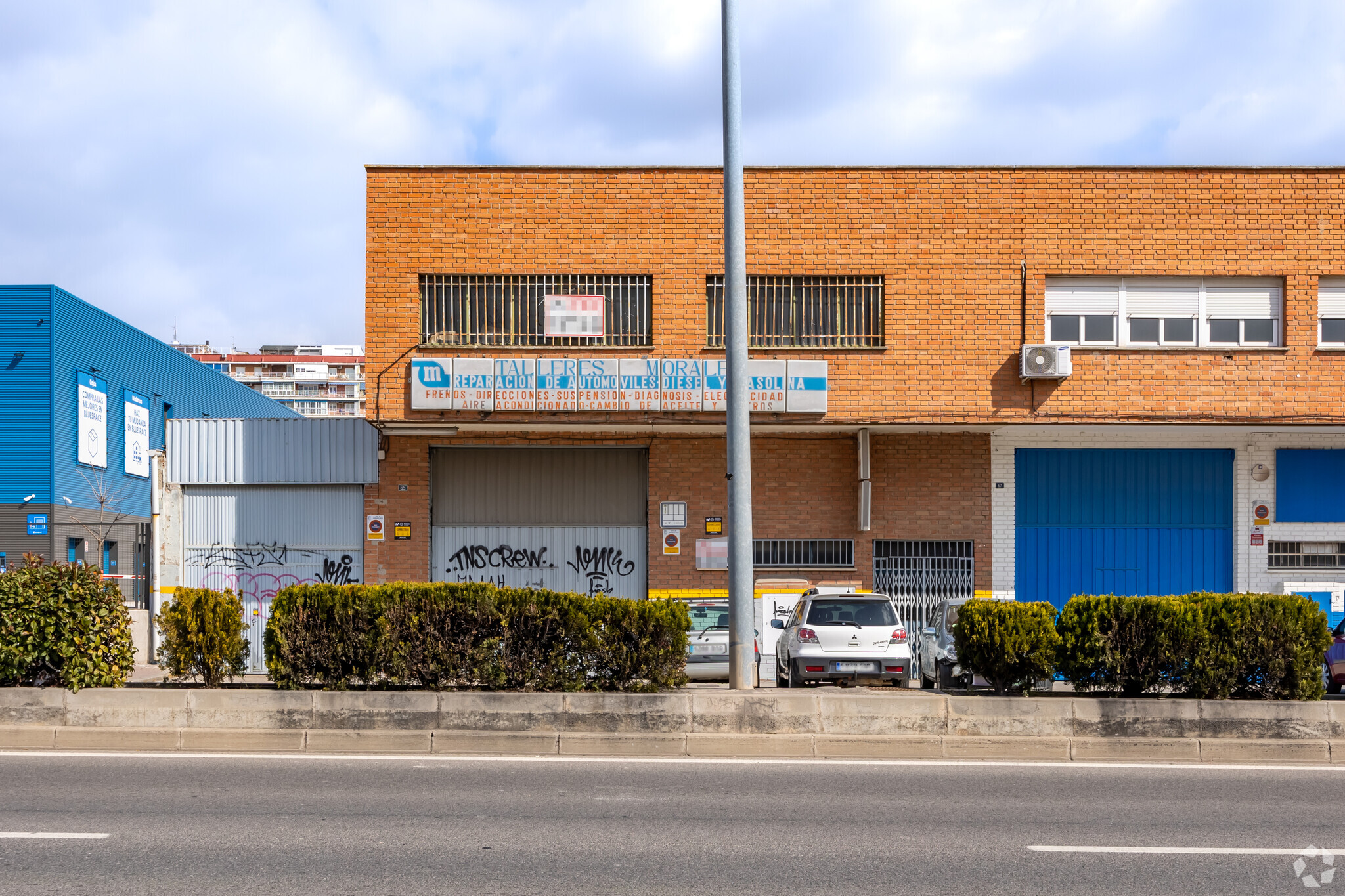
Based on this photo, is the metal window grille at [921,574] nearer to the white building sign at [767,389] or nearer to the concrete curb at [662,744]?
the white building sign at [767,389]

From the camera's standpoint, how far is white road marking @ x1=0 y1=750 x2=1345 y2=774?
32.8 ft

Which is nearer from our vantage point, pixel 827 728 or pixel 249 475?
pixel 827 728

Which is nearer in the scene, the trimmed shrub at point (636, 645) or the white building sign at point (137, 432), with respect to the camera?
the trimmed shrub at point (636, 645)

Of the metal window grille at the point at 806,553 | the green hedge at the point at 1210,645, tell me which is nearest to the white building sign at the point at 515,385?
the metal window grille at the point at 806,553

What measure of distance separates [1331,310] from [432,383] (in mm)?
14609

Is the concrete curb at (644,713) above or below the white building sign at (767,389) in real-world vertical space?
below

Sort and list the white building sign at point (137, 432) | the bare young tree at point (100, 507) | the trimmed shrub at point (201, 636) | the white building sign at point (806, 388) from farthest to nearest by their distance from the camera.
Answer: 1. the white building sign at point (137, 432)
2. the bare young tree at point (100, 507)
3. the white building sign at point (806, 388)
4. the trimmed shrub at point (201, 636)

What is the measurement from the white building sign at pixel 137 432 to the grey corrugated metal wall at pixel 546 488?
24.2m

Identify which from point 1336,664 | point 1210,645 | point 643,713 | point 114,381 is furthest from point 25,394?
point 1336,664

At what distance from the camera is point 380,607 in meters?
11.1

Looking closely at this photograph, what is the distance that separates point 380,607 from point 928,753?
546cm

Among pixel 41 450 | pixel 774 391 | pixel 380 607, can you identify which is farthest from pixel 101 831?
pixel 41 450

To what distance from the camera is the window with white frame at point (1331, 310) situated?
18344 mm

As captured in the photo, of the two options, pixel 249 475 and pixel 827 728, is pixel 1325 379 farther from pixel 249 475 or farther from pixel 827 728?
pixel 249 475
